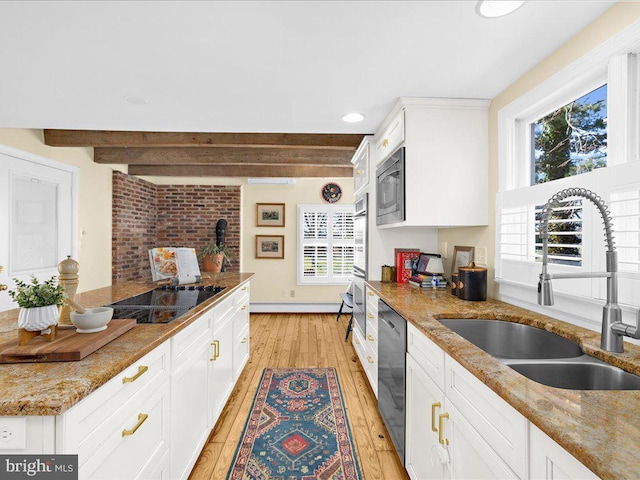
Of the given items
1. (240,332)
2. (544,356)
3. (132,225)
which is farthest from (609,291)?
(132,225)

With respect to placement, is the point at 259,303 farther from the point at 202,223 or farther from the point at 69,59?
the point at 69,59

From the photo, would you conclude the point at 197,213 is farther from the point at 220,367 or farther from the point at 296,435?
the point at 296,435

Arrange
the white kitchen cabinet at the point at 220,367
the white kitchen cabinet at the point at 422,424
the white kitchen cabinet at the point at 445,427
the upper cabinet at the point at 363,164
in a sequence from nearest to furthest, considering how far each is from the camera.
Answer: the white kitchen cabinet at the point at 445,427 < the white kitchen cabinet at the point at 422,424 < the white kitchen cabinet at the point at 220,367 < the upper cabinet at the point at 363,164

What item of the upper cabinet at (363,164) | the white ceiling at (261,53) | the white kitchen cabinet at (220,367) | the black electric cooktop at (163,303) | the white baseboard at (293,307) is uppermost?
the white ceiling at (261,53)

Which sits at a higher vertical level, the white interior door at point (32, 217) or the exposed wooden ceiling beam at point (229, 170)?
the exposed wooden ceiling beam at point (229, 170)

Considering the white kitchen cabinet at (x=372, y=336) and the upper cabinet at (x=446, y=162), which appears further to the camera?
the white kitchen cabinet at (x=372, y=336)

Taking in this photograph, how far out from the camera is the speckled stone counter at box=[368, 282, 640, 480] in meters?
0.61

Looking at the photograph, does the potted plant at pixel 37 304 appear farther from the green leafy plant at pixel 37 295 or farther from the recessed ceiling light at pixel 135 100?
the recessed ceiling light at pixel 135 100

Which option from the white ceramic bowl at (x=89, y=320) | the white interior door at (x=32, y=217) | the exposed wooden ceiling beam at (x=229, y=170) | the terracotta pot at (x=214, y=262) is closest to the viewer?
the white ceramic bowl at (x=89, y=320)

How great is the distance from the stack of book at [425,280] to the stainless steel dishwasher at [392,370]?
1.48ft

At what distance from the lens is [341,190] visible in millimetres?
5605

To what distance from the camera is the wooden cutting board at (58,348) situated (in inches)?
40.6

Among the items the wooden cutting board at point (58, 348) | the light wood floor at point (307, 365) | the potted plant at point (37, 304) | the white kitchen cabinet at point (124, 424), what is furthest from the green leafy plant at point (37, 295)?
the light wood floor at point (307, 365)

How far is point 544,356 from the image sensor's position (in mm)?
1510
